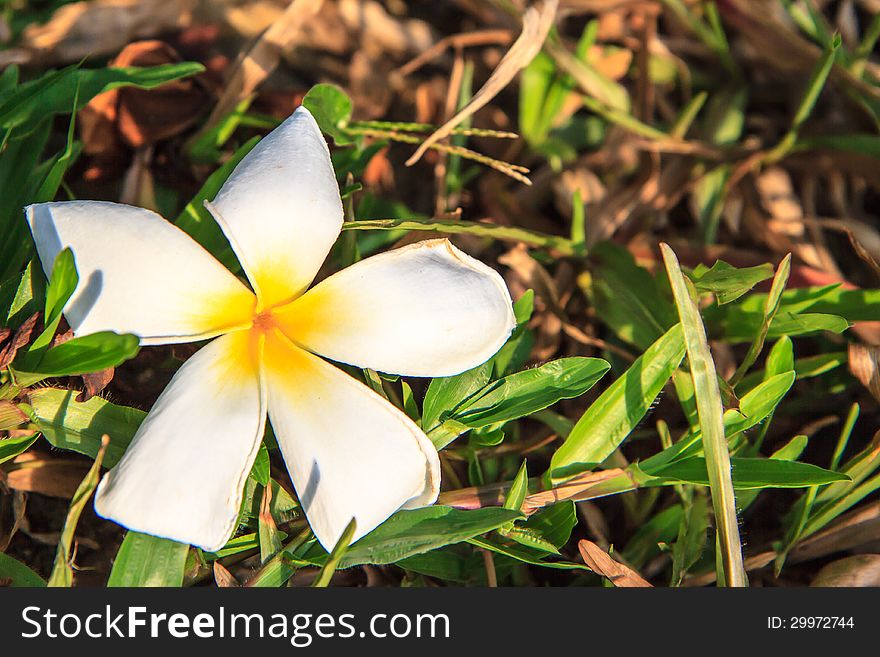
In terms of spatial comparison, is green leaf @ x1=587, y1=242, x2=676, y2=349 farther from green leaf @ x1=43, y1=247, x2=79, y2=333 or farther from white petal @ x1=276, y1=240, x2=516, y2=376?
green leaf @ x1=43, y1=247, x2=79, y2=333

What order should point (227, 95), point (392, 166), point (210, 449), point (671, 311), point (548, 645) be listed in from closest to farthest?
point (210, 449) → point (548, 645) → point (671, 311) → point (227, 95) → point (392, 166)

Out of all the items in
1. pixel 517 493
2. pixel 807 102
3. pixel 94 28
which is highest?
pixel 94 28

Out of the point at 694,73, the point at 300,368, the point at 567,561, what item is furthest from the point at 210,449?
the point at 694,73

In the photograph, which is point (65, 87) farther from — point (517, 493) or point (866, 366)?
point (866, 366)

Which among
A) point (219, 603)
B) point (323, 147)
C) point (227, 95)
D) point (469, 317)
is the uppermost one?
point (227, 95)

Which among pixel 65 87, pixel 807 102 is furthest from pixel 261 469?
pixel 807 102

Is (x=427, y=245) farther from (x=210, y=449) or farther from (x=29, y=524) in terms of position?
(x=29, y=524)

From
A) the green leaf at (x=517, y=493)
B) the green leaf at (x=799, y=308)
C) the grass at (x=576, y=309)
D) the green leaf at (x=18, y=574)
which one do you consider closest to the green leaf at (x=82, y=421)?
the grass at (x=576, y=309)
